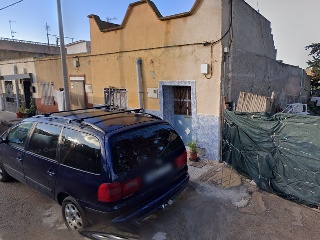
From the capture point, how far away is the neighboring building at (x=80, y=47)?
16.1 metres

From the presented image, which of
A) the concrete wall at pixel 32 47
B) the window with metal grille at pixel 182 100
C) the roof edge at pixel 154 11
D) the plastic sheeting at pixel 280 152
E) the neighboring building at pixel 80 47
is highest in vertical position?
the concrete wall at pixel 32 47

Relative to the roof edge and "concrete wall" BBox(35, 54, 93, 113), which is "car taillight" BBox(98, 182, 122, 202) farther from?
"concrete wall" BBox(35, 54, 93, 113)

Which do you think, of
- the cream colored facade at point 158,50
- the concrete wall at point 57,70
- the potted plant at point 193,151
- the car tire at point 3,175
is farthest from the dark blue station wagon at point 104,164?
the concrete wall at point 57,70

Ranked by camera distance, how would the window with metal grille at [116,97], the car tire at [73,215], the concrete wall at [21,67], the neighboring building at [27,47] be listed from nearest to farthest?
1. the car tire at [73,215]
2. the window with metal grille at [116,97]
3. the concrete wall at [21,67]
4. the neighboring building at [27,47]

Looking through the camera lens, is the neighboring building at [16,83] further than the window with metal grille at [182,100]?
Yes

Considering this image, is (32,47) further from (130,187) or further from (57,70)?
(130,187)

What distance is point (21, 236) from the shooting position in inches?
137

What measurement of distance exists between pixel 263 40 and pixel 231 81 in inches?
121

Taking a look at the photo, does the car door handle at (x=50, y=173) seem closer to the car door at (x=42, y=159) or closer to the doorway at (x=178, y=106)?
the car door at (x=42, y=159)

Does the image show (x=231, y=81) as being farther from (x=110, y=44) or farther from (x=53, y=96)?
(x=53, y=96)

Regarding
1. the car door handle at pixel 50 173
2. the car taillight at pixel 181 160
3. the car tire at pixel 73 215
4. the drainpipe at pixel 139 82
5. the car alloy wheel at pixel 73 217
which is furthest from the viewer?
the drainpipe at pixel 139 82

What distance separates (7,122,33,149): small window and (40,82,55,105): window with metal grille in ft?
23.8

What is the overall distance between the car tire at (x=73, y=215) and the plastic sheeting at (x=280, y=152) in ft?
11.6

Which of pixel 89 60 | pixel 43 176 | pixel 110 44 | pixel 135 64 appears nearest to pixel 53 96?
pixel 89 60
